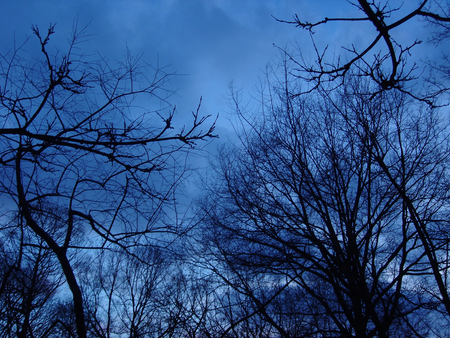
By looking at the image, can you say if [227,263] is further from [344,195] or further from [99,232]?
[99,232]

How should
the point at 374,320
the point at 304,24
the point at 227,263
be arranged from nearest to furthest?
the point at 304,24, the point at 374,320, the point at 227,263

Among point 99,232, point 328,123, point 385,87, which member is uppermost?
point 328,123

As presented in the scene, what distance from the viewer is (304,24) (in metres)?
2.85

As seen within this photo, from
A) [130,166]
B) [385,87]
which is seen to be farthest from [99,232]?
[385,87]

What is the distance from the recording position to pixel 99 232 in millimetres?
3078

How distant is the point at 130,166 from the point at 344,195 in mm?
3945

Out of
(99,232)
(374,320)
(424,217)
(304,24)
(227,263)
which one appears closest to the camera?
(304,24)

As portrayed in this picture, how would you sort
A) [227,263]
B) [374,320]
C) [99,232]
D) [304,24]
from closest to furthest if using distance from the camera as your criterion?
[304,24], [99,232], [374,320], [227,263]

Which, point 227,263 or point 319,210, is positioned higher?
point 319,210

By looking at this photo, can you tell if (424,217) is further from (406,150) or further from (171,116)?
(171,116)

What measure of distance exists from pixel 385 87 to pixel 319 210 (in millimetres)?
2918

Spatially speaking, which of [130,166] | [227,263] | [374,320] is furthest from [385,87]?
[227,263]

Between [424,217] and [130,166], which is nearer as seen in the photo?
[130,166]

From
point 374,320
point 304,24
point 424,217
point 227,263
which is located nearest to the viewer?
point 304,24
